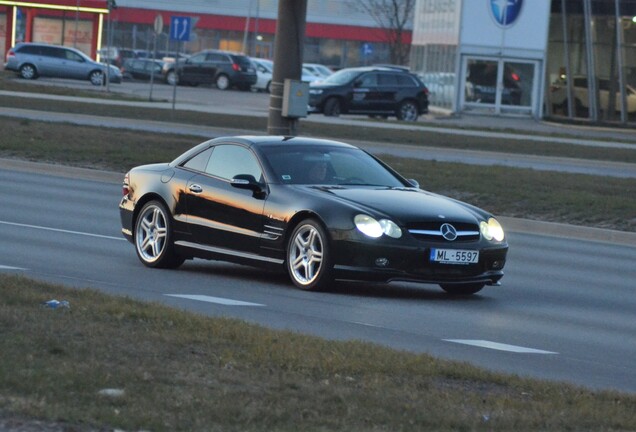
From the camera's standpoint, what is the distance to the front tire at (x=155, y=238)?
42.8 feet

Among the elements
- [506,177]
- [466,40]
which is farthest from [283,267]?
[466,40]

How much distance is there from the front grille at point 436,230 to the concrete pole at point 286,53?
35.0ft

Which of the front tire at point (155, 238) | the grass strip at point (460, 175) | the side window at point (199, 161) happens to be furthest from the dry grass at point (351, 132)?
the front tire at point (155, 238)

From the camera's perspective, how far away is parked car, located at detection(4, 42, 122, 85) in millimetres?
60906

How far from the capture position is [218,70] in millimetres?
65250

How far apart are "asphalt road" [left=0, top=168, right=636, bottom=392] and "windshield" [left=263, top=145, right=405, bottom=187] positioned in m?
0.94

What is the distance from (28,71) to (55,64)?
1221 mm

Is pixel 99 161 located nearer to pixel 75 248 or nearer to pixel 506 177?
pixel 506 177

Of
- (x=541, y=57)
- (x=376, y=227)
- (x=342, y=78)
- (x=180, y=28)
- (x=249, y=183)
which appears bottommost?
(x=376, y=227)

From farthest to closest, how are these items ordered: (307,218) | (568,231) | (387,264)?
1. (568,231)
2. (307,218)
3. (387,264)

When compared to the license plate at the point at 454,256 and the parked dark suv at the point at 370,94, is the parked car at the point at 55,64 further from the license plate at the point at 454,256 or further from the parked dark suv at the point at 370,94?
the license plate at the point at 454,256

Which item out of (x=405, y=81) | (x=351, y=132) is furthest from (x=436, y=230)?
(x=405, y=81)

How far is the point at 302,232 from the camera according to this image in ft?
38.9

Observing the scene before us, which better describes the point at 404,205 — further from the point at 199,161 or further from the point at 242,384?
the point at 242,384
